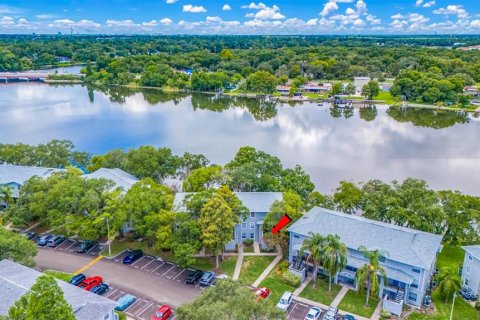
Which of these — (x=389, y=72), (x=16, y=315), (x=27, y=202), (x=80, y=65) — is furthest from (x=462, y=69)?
(x=80, y=65)

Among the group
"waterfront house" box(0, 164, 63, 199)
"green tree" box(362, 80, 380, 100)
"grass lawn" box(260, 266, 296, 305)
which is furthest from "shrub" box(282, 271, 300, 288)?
"green tree" box(362, 80, 380, 100)

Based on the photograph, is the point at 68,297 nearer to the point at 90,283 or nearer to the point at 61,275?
the point at 90,283

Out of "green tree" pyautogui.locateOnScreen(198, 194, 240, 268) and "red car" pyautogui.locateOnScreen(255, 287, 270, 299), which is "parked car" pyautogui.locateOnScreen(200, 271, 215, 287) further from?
"red car" pyautogui.locateOnScreen(255, 287, 270, 299)

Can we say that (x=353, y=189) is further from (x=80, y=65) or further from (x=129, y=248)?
(x=80, y=65)

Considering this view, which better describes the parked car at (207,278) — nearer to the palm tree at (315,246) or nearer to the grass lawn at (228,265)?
the grass lawn at (228,265)

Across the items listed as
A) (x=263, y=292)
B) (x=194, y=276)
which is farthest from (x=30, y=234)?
(x=263, y=292)
